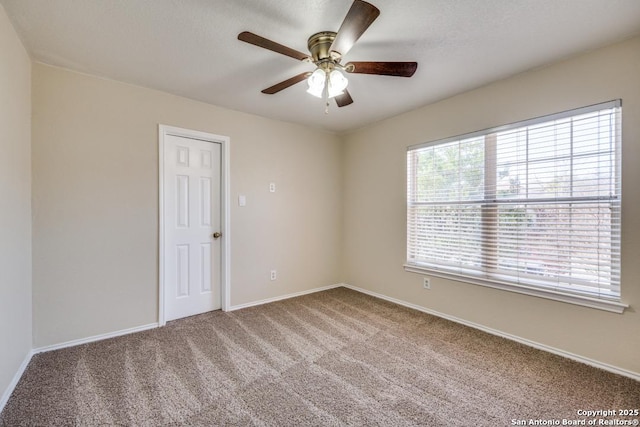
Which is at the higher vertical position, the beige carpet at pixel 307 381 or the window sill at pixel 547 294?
the window sill at pixel 547 294

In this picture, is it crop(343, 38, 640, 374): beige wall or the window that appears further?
the window

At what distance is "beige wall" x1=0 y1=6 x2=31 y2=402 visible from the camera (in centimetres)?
171

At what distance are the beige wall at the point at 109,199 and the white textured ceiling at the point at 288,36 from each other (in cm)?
26

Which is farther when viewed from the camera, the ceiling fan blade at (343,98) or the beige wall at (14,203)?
the ceiling fan blade at (343,98)

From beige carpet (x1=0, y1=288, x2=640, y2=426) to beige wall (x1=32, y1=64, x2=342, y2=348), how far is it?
40 centimetres

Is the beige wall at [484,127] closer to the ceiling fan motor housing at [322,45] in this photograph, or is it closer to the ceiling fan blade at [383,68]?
the ceiling fan blade at [383,68]

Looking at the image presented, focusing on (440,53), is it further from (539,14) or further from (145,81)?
(145,81)

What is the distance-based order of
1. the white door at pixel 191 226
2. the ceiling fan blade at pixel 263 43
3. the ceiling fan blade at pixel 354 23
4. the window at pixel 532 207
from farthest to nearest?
the white door at pixel 191 226, the window at pixel 532 207, the ceiling fan blade at pixel 263 43, the ceiling fan blade at pixel 354 23

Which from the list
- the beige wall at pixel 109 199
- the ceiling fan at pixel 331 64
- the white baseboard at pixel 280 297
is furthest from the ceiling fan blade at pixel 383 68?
the white baseboard at pixel 280 297

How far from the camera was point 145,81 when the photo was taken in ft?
8.54

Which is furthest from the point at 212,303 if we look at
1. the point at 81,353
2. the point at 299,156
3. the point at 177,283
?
the point at 299,156

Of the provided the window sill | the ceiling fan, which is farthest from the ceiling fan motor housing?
the window sill

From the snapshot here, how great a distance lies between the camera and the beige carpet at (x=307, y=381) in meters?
1.64

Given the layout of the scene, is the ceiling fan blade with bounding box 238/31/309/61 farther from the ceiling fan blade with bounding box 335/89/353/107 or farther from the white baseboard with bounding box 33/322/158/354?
the white baseboard with bounding box 33/322/158/354
